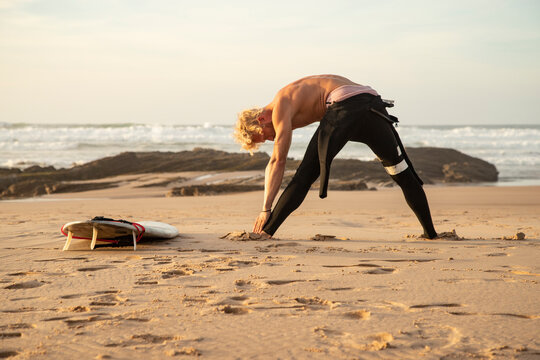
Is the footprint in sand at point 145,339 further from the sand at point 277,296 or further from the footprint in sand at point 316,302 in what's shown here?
the footprint in sand at point 316,302

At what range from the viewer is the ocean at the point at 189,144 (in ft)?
79.5

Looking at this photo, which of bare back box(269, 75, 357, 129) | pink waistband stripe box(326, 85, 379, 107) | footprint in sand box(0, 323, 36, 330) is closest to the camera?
footprint in sand box(0, 323, 36, 330)

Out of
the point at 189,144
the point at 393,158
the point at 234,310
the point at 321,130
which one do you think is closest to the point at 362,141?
the point at 393,158

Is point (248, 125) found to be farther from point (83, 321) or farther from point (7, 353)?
point (7, 353)

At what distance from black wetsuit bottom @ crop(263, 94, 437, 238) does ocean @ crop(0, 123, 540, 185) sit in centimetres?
1456

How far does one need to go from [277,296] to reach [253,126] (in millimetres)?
2165

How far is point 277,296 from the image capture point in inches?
130

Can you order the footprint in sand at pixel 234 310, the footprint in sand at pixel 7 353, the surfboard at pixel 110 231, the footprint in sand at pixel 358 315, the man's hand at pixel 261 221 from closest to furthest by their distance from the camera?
1. the footprint in sand at pixel 7 353
2. the footprint in sand at pixel 358 315
3. the footprint in sand at pixel 234 310
4. the surfboard at pixel 110 231
5. the man's hand at pixel 261 221

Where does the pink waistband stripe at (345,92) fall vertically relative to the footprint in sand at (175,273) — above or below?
above

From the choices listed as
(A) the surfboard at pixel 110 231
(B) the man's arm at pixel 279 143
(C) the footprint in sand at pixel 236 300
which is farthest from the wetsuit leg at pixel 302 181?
(C) the footprint in sand at pixel 236 300

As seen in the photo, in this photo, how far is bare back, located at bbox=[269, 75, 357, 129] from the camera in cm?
505

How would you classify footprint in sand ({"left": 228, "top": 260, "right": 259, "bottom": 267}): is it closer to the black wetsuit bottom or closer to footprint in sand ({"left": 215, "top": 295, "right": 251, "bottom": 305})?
footprint in sand ({"left": 215, "top": 295, "right": 251, "bottom": 305})

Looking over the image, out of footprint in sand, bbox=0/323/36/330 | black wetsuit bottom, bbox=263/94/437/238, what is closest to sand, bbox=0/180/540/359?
footprint in sand, bbox=0/323/36/330

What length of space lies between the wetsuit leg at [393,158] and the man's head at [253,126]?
0.83 metres
